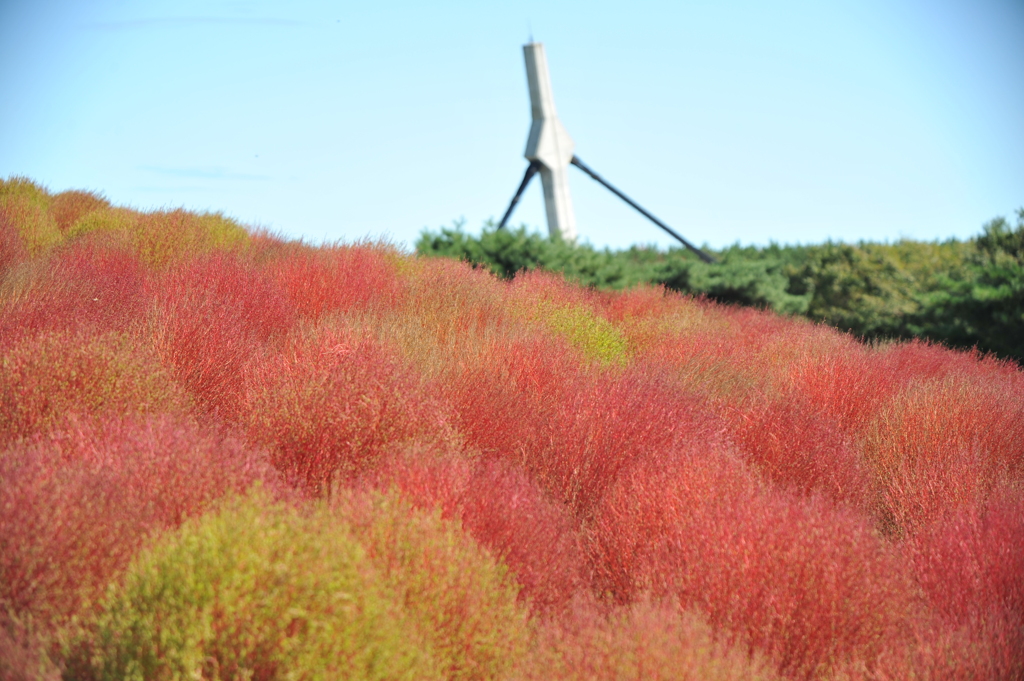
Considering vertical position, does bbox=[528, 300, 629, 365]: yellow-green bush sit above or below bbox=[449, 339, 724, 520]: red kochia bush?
above

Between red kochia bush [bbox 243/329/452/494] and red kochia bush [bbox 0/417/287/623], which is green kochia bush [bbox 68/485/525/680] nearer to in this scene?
red kochia bush [bbox 0/417/287/623]

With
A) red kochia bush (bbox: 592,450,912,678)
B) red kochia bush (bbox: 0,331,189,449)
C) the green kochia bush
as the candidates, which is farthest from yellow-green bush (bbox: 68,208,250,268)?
the green kochia bush

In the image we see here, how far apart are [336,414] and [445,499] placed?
3.69 feet

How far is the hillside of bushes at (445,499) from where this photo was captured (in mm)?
3395

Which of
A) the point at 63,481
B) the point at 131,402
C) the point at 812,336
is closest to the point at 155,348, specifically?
the point at 131,402

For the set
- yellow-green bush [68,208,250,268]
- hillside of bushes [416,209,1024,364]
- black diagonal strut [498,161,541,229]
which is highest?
black diagonal strut [498,161,541,229]

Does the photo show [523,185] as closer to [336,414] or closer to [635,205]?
[635,205]

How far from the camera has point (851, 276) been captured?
82.9 ft

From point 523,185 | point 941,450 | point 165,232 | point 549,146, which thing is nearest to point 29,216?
point 165,232

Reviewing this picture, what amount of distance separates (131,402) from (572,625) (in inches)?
118

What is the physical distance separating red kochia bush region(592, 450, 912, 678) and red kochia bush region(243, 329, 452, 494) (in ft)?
4.42

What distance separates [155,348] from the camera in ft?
20.1

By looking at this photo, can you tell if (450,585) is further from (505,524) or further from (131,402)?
(131,402)

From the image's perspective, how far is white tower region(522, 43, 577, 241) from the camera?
20.1m
